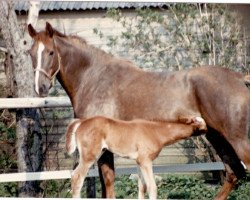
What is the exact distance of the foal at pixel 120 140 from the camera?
16.4 ft

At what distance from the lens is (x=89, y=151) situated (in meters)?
5.00

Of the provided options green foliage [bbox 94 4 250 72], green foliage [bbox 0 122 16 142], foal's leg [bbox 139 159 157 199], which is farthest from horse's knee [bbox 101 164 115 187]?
green foliage [bbox 94 4 250 72]

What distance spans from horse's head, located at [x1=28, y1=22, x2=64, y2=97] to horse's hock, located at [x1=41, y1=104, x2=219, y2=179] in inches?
80.7

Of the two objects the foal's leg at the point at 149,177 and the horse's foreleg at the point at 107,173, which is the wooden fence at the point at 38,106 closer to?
the horse's foreleg at the point at 107,173

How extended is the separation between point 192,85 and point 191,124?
Answer: 1.22ft

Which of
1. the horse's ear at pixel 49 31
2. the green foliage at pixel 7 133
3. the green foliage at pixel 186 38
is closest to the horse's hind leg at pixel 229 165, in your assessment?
the horse's ear at pixel 49 31

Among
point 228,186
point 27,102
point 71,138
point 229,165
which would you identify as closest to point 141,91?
point 71,138

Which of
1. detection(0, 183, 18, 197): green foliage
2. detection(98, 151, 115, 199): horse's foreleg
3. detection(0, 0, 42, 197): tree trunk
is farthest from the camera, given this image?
detection(0, 183, 18, 197): green foliage

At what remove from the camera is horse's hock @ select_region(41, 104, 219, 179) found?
773 cm

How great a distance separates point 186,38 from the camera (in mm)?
8789

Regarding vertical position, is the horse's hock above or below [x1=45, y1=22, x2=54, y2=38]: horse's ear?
below

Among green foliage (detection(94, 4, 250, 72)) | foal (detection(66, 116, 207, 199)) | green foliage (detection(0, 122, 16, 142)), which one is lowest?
green foliage (detection(0, 122, 16, 142))

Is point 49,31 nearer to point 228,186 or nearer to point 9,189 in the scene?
point 228,186

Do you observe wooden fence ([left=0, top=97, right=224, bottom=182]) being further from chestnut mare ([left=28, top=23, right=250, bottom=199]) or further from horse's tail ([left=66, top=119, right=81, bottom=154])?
horse's tail ([left=66, top=119, right=81, bottom=154])
